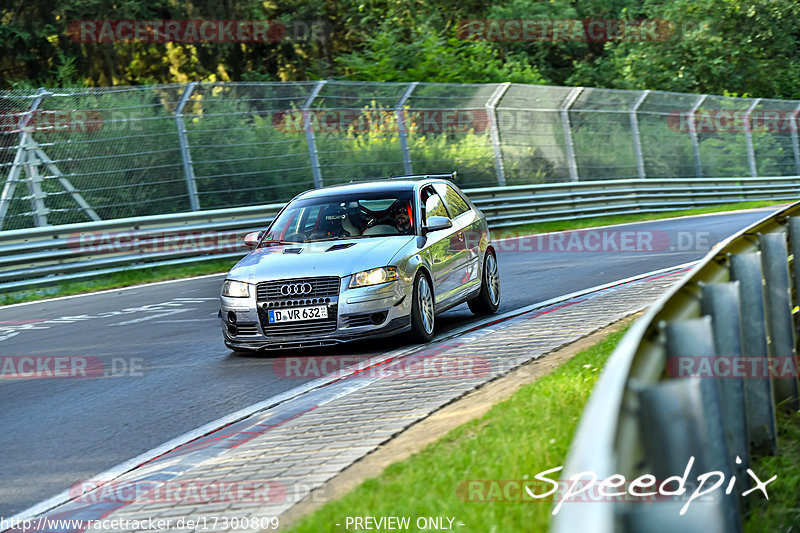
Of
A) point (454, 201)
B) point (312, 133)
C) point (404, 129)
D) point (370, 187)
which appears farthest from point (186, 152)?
point (370, 187)

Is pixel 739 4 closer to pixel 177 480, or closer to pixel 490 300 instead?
pixel 490 300

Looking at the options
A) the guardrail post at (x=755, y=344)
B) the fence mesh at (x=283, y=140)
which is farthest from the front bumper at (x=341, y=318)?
the fence mesh at (x=283, y=140)

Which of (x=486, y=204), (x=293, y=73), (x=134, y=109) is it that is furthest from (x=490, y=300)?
(x=293, y=73)

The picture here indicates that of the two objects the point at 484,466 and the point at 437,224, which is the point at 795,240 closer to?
the point at 484,466

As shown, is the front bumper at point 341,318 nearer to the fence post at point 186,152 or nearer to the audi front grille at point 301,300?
the audi front grille at point 301,300

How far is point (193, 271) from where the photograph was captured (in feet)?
61.4

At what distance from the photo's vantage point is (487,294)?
12039 mm

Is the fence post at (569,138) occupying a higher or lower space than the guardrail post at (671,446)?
lower

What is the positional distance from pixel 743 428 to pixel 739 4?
40.1 metres

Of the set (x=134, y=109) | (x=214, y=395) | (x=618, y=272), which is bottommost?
(x=618, y=272)

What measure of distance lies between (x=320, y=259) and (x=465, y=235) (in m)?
2.31

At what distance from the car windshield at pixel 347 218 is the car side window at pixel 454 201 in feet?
3.16

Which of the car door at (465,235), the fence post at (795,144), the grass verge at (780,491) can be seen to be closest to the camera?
the grass verge at (780,491)

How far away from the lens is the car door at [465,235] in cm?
1145
